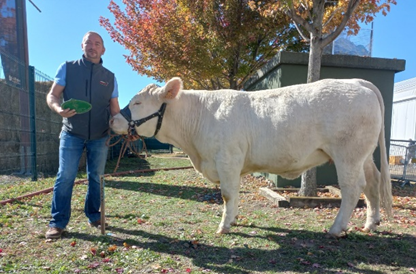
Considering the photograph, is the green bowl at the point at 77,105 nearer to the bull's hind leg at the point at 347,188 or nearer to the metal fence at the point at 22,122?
the bull's hind leg at the point at 347,188

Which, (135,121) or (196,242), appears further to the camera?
(135,121)

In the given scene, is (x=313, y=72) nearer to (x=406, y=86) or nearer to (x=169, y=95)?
(x=169, y=95)

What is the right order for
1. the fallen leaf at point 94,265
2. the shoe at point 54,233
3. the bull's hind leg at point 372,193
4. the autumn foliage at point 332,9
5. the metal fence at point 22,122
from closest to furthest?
1. the fallen leaf at point 94,265
2. the shoe at point 54,233
3. the bull's hind leg at point 372,193
4. the autumn foliage at point 332,9
5. the metal fence at point 22,122

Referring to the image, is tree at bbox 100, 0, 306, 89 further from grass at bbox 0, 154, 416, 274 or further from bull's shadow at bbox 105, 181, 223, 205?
grass at bbox 0, 154, 416, 274

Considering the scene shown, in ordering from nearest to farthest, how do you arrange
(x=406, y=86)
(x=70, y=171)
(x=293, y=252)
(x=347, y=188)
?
(x=293, y=252) → (x=70, y=171) → (x=347, y=188) → (x=406, y=86)

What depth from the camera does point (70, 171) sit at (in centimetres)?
382

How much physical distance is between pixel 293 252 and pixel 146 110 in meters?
2.53

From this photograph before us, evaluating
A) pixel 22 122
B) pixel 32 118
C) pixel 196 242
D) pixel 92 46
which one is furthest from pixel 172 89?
pixel 22 122

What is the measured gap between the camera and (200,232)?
408 cm

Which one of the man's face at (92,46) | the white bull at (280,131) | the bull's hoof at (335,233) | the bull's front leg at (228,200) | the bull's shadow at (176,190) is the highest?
the man's face at (92,46)

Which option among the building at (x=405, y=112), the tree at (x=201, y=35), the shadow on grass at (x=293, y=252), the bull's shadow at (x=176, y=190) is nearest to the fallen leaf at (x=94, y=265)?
the shadow on grass at (x=293, y=252)

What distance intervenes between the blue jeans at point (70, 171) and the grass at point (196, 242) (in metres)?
0.30

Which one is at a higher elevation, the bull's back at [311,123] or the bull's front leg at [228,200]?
the bull's back at [311,123]

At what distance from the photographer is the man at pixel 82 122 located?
3.79 meters
